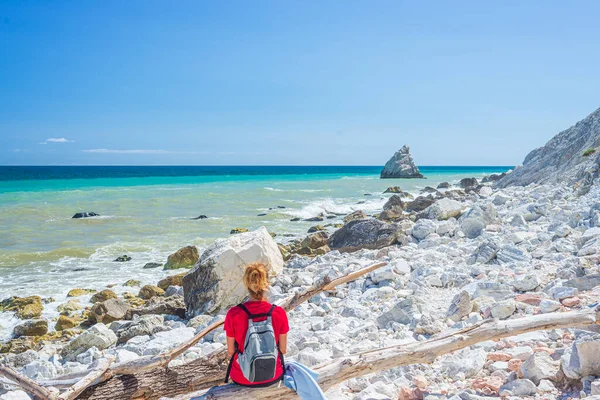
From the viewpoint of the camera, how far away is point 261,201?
34.8 m

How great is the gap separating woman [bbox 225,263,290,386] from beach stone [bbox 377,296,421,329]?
8.98 feet

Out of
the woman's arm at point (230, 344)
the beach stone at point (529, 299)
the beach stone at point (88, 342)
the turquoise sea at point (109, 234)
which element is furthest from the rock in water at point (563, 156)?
the woman's arm at point (230, 344)

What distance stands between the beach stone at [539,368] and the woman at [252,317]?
7.01ft

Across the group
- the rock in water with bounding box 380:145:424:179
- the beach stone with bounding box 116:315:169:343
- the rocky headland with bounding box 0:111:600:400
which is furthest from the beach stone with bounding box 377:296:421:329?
the rock in water with bounding box 380:145:424:179

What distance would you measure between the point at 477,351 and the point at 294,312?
3.32 meters

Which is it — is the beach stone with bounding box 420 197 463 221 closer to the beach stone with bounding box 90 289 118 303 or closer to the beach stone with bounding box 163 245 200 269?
the beach stone with bounding box 163 245 200 269

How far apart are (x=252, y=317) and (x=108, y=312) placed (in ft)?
22.1

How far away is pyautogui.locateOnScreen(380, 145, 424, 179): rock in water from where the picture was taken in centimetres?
7969

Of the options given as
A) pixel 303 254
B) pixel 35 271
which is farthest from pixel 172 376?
pixel 35 271

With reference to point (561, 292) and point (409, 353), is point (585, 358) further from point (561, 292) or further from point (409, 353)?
point (561, 292)

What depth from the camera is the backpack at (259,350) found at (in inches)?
140

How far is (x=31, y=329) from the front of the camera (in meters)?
8.65

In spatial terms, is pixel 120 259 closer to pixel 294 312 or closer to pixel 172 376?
pixel 294 312

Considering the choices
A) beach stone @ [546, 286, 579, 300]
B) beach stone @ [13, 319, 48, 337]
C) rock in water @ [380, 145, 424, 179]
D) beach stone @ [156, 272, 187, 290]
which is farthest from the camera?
rock in water @ [380, 145, 424, 179]
